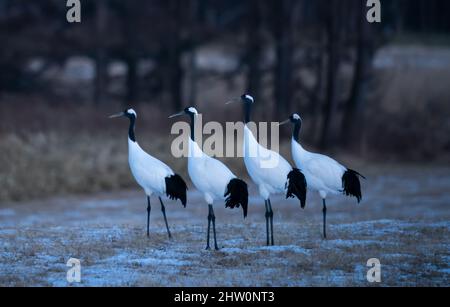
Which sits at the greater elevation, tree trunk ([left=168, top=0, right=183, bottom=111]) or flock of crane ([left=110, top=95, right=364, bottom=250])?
tree trunk ([left=168, top=0, right=183, bottom=111])

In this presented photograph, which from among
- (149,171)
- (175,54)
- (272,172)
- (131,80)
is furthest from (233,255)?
(131,80)

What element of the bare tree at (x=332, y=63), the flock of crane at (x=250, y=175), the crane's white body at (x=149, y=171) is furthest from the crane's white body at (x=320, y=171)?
the bare tree at (x=332, y=63)

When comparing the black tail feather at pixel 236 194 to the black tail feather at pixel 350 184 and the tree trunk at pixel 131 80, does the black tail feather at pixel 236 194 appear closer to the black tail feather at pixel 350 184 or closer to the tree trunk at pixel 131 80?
the black tail feather at pixel 350 184

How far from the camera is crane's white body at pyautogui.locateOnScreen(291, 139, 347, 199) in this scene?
43.4 ft

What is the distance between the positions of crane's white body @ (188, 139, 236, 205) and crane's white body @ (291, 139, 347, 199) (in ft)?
4.72

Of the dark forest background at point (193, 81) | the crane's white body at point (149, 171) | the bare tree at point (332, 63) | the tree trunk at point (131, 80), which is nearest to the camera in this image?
the crane's white body at point (149, 171)

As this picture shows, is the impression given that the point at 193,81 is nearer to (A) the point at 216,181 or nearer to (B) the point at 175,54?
(B) the point at 175,54

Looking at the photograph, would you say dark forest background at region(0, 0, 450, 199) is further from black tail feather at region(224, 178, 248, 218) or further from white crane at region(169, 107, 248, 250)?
black tail feather at region(224, 178, 248, 218)

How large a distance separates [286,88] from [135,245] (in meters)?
22.4

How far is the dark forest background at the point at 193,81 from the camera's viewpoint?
30.7m

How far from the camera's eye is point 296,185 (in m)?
12.5

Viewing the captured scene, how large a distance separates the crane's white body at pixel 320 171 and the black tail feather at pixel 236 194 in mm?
1349

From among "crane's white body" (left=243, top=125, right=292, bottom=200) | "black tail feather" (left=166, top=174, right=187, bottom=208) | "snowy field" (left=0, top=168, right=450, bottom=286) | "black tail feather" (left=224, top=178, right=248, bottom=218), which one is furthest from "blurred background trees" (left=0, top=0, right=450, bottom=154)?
"black tail feather" (left=224, top=178, right=248, bottom=218)

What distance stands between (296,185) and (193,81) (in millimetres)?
26809
